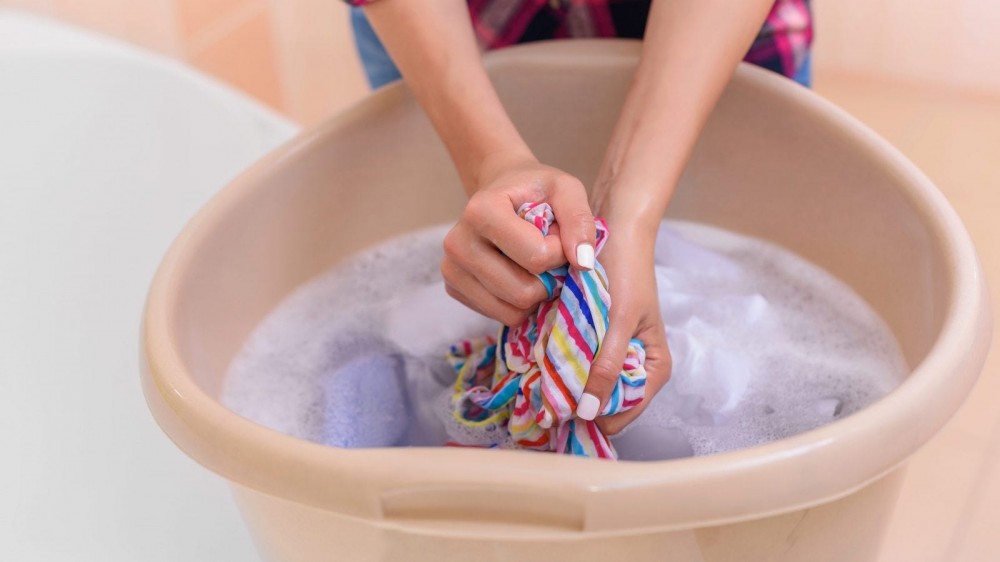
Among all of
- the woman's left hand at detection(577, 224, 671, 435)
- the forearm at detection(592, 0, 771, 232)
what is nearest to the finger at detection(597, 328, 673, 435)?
the woman's left hand at detection(577, 224, 671, 435)

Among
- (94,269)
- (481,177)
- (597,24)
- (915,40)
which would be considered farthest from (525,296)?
(915,40)

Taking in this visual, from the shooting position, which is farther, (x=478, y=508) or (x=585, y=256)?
(x=585, y=256)

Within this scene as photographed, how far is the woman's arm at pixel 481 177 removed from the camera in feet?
2.00

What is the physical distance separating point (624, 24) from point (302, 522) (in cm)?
61

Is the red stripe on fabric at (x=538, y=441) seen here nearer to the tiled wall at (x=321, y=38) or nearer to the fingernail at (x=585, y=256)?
the fingernail at (x=585, y=256)

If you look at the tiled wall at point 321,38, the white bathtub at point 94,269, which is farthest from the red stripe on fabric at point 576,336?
the tiled wall at point 321,38

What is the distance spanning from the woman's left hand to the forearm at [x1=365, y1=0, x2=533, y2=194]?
11 cm

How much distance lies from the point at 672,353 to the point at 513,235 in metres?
0.19

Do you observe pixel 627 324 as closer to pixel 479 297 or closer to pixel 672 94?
pixel 479 297

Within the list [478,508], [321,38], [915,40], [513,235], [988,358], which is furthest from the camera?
[321,38]

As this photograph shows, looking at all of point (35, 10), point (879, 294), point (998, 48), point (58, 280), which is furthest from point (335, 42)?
point (879, 294)

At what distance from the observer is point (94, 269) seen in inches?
41.8

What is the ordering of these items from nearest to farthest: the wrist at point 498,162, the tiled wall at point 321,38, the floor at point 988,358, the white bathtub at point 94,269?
the wrist at point 498,162
the white bathtub at point 94,269
the floor at point 988,358
the tiled wall at point 321,38

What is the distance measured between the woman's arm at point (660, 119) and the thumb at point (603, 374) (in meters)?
0.05
